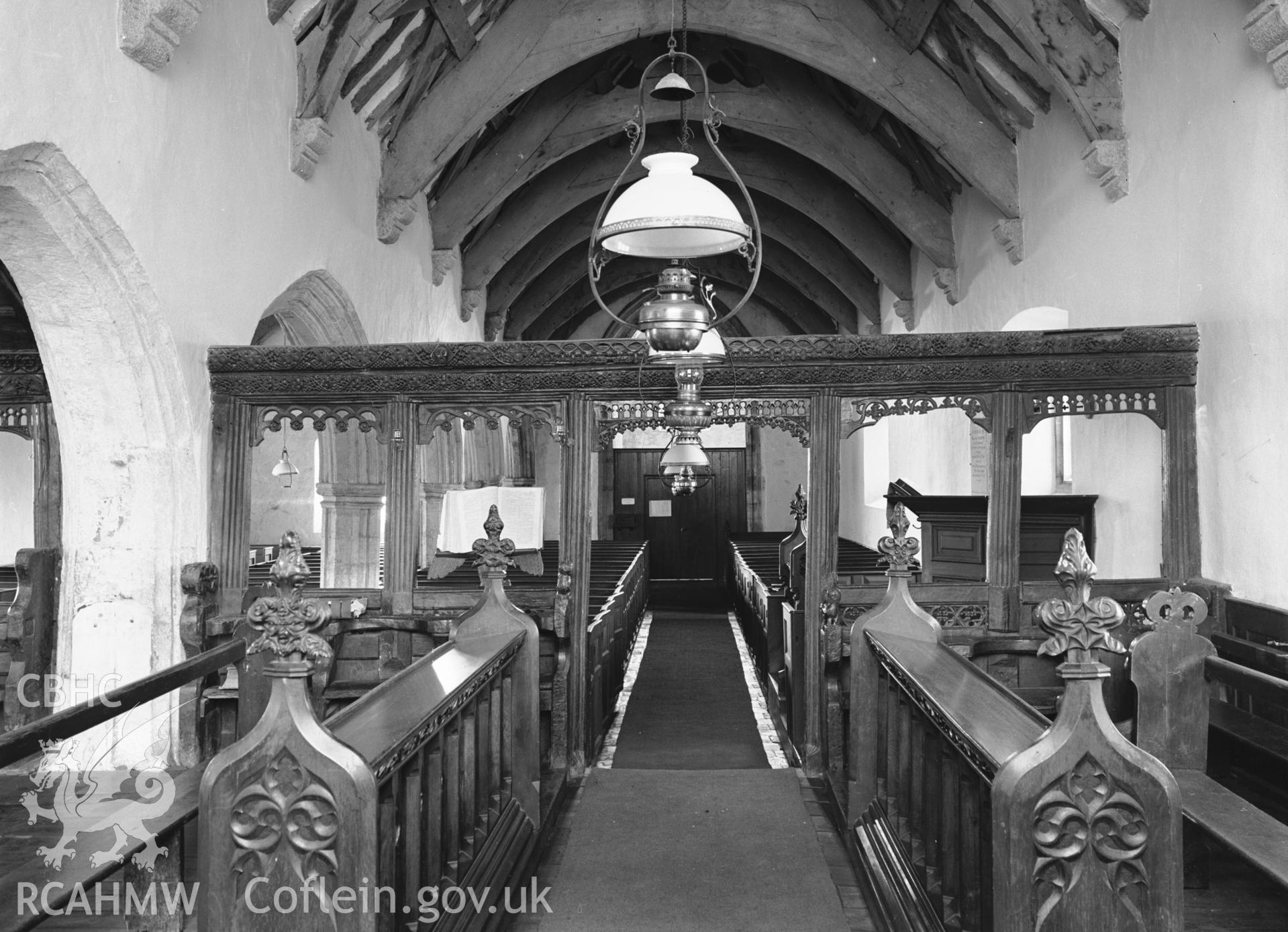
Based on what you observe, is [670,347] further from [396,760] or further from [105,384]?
[105,384]

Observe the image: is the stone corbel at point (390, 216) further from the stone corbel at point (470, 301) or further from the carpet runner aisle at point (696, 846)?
the carpet runner aisle at point (696, 846)

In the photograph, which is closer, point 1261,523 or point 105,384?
point 1261,523

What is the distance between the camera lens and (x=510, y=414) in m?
4.88

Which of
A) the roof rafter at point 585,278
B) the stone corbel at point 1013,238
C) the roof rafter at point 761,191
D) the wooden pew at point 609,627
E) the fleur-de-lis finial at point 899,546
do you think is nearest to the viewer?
the fleur-de-lis finial at point 899,546

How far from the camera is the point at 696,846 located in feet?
11.5

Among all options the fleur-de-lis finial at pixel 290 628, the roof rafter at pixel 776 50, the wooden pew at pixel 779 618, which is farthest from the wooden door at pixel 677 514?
the fleur-de-lis finial at pixel 290 628

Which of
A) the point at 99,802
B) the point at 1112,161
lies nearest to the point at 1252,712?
the point at 1112,161

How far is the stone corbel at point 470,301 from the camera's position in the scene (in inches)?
387

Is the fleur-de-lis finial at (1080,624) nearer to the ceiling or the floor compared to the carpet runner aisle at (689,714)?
nearer to the ceiling

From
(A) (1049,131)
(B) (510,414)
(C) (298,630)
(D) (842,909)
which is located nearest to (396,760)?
(C) (298,630)

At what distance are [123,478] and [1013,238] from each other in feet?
17.7

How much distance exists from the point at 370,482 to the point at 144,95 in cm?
371

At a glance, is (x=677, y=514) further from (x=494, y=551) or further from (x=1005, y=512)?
(x=494, y=551)

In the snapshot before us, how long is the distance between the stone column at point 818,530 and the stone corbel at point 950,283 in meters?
3.94
